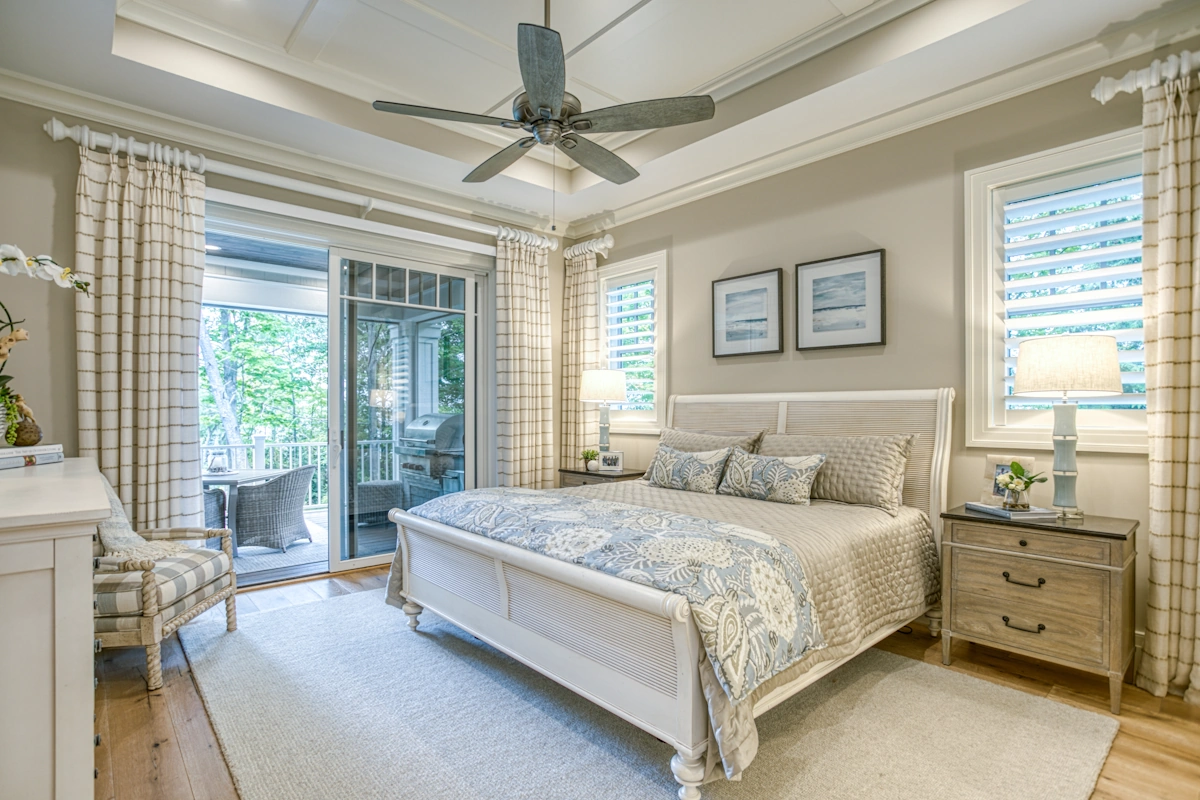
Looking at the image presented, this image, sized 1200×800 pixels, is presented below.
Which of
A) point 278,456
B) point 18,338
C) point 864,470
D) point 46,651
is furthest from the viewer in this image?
point 278,456

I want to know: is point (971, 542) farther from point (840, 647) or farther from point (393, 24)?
point (393, 24)

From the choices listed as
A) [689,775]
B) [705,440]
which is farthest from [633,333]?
[689,775]

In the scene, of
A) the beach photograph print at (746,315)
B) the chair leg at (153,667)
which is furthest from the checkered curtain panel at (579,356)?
the chair leg at (153,667)

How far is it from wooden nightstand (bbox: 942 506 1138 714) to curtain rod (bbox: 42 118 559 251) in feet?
12.2

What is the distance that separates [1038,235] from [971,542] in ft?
5.19

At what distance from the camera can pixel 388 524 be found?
15.1 ft

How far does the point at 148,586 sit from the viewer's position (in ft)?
8.29

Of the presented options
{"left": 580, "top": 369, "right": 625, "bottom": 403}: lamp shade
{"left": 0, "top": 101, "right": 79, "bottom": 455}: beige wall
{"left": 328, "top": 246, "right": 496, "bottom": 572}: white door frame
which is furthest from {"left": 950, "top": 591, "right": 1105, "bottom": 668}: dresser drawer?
{"left": 0, "top": 101, "right": 79, "bottom": 455}: beige wall

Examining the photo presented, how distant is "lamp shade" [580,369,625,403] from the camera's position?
15.2 ft

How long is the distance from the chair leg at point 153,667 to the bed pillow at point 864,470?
312cm

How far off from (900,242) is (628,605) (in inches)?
107

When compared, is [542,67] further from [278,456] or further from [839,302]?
[278,456]

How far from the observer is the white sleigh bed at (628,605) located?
1764 mm

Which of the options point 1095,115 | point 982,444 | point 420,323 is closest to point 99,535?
point 420,323
